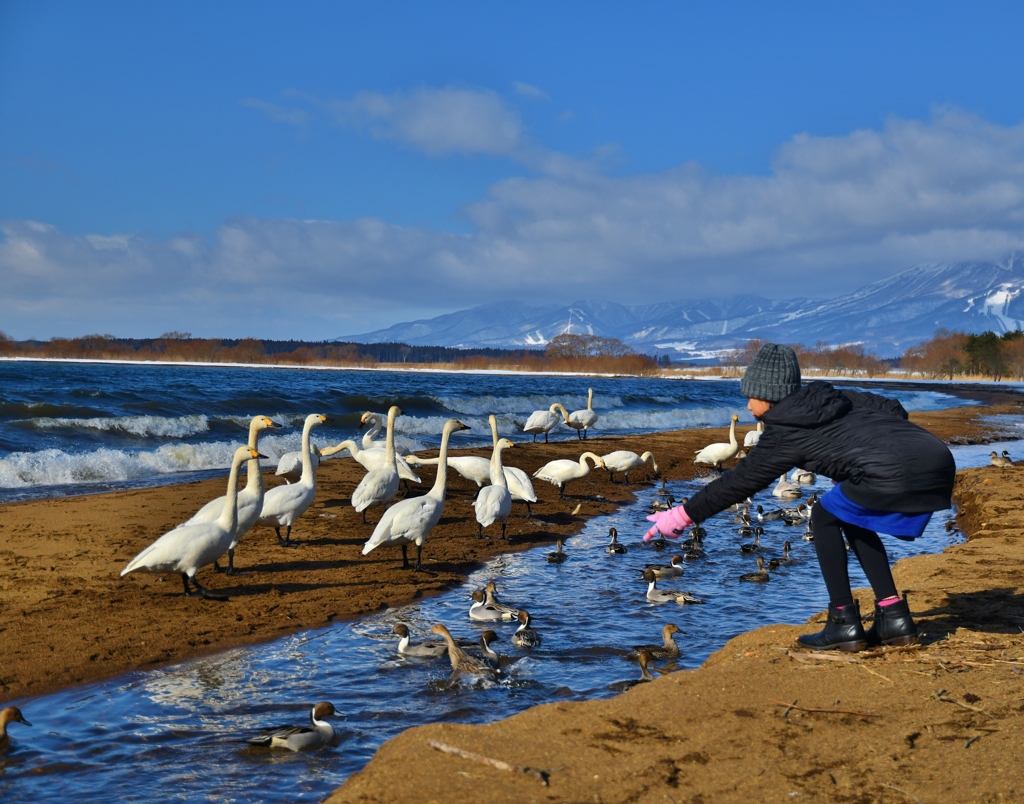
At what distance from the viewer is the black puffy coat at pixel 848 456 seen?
5.14 m

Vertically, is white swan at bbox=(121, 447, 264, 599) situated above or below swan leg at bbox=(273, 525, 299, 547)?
above

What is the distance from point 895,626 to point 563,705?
231cm

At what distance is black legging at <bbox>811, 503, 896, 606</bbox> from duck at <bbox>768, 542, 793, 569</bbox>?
230 inches

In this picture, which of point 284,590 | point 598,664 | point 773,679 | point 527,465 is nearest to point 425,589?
point 284,590

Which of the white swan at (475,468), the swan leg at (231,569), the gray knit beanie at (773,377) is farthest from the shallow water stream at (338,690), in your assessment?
the white swan at (475,468)

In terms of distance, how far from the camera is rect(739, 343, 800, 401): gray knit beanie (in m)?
5.33

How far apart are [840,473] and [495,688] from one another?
3.11 metres

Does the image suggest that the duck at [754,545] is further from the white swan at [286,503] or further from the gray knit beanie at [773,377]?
the gray knit beanie at [773,377]

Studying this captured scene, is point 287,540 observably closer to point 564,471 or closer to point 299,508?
point 299,508

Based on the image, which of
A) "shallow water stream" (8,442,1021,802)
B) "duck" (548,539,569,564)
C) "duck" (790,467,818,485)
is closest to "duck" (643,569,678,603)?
"shallow water stream" (8,442,1021,802)

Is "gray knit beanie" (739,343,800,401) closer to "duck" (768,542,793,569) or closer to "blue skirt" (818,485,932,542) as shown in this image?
"blue skirt" (818,485,932,542)

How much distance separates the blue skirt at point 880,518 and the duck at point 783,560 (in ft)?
20.5

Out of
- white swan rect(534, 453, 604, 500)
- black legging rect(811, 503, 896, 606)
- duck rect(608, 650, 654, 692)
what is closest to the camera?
black legging rect(811, 503, 896, 606)

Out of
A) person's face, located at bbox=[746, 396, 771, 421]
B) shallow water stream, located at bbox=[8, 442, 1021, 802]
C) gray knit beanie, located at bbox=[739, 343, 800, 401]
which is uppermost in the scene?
gray knit beanie, located at bbox=[739, 343, 800, 401]
